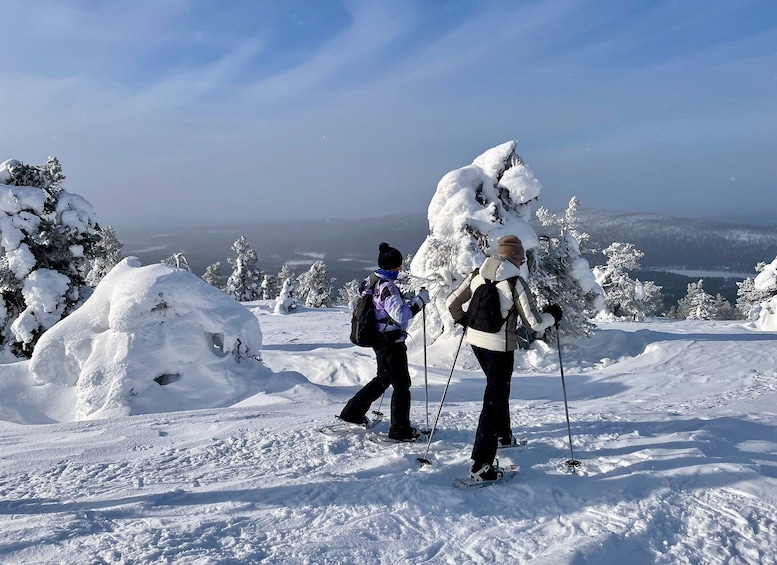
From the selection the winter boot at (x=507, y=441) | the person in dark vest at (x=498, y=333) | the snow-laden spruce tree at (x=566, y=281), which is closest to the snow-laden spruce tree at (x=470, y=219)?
the snow-laden spruce tree at (x=566, y=281)

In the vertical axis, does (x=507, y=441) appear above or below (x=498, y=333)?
below

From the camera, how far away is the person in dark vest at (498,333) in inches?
189

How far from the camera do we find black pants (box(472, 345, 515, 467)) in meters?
4.83

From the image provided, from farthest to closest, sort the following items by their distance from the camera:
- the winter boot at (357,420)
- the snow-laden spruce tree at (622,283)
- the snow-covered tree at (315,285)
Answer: the snow-covered tree at (315,285) → the snow-laden spruce tree at (622,283) → the winter boot at (357,420)

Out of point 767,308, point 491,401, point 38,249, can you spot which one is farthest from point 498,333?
point 767,308

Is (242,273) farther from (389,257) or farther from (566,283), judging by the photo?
(389,257)

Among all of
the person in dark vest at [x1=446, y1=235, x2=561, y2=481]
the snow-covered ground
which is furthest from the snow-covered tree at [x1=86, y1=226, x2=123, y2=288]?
the person in dark vest at [x1=446, y1=235, x2=561, y2=481]

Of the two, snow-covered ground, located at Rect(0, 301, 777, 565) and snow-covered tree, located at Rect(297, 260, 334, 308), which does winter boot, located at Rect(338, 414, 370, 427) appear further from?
snow-covered tree, located at Rect(297, 260, 334, 308)

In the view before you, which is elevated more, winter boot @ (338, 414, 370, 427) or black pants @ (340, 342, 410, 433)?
black pants @ (340, 342, 410, 433)

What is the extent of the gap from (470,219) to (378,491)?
13341 mm

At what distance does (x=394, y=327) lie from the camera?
561 cm

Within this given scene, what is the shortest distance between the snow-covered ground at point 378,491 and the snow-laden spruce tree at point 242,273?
4718 cm

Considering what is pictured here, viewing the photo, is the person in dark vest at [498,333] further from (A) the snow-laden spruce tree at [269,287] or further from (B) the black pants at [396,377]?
(A) the snow-laden spruce tree at [269,287]

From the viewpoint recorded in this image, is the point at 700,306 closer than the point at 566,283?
No
